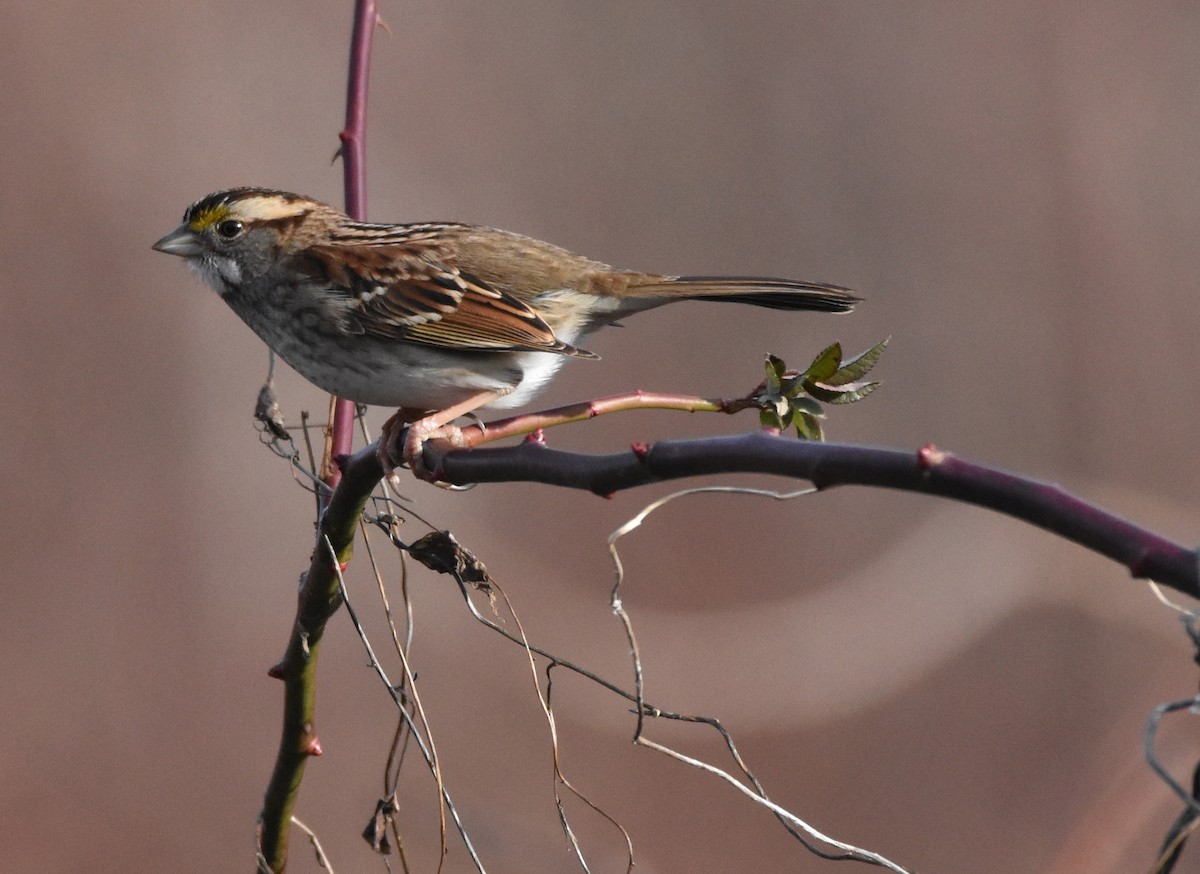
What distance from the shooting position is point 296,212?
3.63 m

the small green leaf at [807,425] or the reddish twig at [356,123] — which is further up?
the reddish twig at [356,123]

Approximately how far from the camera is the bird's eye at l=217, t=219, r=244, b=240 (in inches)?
140

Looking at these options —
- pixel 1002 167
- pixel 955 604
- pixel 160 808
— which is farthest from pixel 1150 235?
pixel 160 808

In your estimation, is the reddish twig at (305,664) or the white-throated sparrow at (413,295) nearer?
the reddish twig at (305,664)

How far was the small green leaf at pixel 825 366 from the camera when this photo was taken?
1.66 metres

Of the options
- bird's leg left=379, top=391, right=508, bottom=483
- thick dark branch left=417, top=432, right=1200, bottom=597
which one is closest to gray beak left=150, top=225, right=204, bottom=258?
bird's leg left=379, top=391, right=508, bottom=483

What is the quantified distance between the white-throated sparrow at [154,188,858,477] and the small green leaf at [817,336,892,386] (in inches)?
48.9

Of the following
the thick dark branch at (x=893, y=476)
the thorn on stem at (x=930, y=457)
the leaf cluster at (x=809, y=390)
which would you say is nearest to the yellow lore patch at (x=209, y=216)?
the leaf cluster at (x=809, y=390)

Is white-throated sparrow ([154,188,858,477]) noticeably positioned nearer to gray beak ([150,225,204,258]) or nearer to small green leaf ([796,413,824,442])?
gray beak ([150,225,204,258])

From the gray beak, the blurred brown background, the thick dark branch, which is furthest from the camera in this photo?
the blurred brown background

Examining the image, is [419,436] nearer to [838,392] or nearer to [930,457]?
[838,392]

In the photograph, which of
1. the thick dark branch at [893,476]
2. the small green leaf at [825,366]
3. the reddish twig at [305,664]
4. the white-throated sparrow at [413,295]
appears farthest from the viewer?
the white-throated sparrow at [413,295]

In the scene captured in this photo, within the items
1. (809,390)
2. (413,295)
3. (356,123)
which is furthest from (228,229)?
(809,390)

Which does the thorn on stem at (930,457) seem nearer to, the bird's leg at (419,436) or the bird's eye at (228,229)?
the bird's leg at (419,436)
